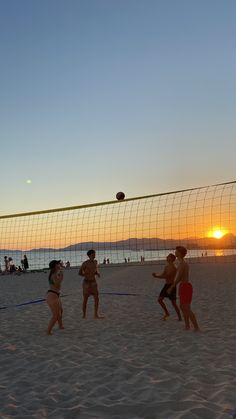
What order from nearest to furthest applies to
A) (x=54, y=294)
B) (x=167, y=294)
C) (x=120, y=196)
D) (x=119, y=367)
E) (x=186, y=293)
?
(x=119, y=367) → (x=186, y=293) → (x=54, y=294) → (x=167, y=294) → (x=120, y=196)

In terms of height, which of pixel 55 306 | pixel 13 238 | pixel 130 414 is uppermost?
pixel 13 238

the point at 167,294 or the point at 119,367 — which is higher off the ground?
the point at 167,294

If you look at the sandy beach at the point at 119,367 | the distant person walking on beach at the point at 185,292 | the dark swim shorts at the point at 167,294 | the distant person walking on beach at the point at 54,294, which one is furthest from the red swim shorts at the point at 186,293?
the distant person walking on beach at the point at 54,294

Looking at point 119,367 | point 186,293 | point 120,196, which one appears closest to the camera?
point 119,367

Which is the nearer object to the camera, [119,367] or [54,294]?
[119,367]

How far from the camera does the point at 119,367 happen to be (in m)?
4.23

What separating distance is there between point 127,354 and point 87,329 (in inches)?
68.8

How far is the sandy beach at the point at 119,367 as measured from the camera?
3148 mm

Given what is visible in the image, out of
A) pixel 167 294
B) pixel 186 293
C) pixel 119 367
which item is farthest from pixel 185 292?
pixel 119 367

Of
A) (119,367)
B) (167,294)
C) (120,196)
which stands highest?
(120,196)

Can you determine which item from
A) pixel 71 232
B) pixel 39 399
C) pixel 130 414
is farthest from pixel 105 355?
pixel 71 232

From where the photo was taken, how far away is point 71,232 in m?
21.3

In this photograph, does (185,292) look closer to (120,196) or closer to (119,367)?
(119,367)

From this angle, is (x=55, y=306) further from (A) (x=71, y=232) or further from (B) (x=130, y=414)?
(A) (x=71, y=232)
